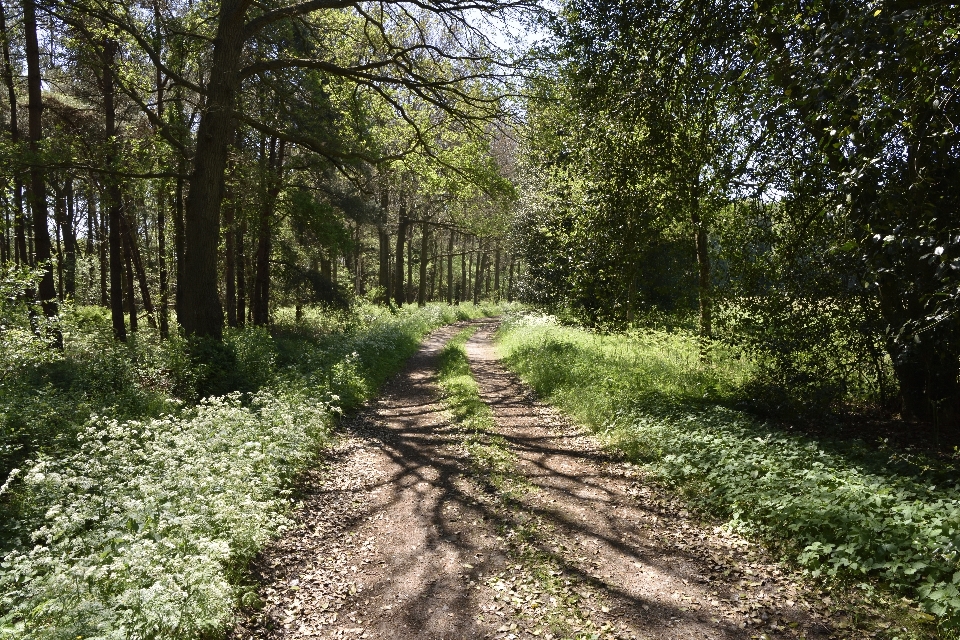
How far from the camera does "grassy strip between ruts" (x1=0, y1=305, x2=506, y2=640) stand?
10.4 ft

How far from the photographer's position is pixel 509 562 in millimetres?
4855

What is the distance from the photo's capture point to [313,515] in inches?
236

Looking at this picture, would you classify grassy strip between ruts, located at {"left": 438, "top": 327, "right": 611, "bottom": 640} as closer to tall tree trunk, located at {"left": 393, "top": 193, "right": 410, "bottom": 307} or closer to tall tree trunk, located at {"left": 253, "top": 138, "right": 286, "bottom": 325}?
tall tree trunk, located at {"left": 253, "top": 138, "right": 286, "bottom": 325}

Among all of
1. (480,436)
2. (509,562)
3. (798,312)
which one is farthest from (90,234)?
(798,312)

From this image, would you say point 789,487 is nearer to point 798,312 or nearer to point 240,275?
point 798,312

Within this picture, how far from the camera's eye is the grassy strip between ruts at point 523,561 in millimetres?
3941

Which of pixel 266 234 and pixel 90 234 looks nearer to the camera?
pixel 266 234

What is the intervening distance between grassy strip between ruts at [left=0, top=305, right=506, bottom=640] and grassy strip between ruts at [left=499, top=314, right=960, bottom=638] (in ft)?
15.6

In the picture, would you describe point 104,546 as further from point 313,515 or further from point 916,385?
point 916,385

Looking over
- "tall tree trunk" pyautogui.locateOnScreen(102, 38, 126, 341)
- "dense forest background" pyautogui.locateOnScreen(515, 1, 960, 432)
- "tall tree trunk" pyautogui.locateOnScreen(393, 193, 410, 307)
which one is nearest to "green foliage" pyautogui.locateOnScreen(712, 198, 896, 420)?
"dense forest background" pyautogui.locateOnScreen(515, 1, 960, 432)

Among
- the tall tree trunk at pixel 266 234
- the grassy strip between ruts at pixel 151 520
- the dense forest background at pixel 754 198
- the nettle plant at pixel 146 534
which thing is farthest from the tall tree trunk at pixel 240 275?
the dense forest background at pixel 754 198

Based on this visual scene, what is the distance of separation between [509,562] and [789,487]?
115 inches

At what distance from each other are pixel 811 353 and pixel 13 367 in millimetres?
12395

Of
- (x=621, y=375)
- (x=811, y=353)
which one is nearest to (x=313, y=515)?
(x=621, y=375)
